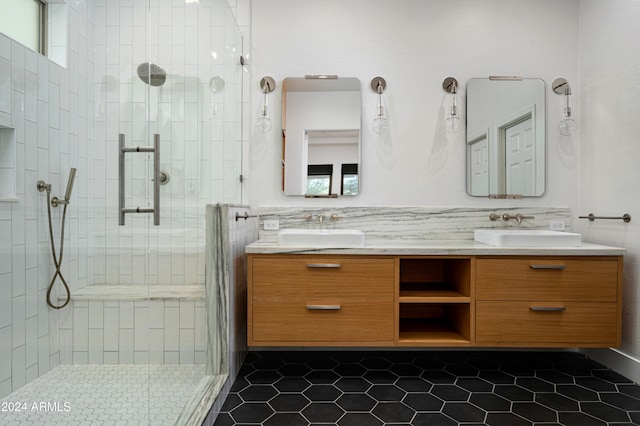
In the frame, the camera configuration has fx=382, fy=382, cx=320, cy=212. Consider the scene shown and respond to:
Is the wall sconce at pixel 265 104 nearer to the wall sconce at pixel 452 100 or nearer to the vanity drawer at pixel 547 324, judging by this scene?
the wall sconce at pixel 452 100

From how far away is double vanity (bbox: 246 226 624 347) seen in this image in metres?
2.05

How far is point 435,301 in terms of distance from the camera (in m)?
2.08

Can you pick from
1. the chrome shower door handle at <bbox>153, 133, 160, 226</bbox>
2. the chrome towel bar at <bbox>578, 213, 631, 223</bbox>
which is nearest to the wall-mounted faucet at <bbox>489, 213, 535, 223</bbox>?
the chrome towel bar at <bbox>578, 213, 631, 223</bbox>

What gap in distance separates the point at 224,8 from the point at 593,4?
232 cm

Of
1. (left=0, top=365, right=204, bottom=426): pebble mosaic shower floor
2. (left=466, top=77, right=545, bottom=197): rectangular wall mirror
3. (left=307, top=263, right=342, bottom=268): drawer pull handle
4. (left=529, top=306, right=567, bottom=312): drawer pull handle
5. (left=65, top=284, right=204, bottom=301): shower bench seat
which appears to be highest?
(left=466, top=77, right=545, bottom=197): rectangular wall mirror

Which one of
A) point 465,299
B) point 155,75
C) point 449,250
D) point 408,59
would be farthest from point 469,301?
point 155,75

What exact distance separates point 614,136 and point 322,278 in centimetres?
194

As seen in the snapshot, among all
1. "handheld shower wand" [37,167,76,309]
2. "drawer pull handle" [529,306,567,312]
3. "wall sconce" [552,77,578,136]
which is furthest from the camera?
"wall sconce" [552,77,578,136]

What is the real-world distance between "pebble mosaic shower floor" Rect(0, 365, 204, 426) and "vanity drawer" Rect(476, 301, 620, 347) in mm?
1501

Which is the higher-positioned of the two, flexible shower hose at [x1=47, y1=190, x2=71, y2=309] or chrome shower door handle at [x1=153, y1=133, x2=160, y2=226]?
chrome shower door handle at [x1=153, y1=133, x2=160, y2=226]

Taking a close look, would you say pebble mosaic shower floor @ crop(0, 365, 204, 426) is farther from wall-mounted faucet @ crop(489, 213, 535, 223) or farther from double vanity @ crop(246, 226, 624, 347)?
wall-mounted faucet @ crop(489, 213, 535, 223)

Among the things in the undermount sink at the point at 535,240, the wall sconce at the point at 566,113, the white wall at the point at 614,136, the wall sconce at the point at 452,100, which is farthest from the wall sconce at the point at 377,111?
the white wall at the point at 614,136

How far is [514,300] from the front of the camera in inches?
81.2

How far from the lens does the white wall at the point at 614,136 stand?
7.02ft
